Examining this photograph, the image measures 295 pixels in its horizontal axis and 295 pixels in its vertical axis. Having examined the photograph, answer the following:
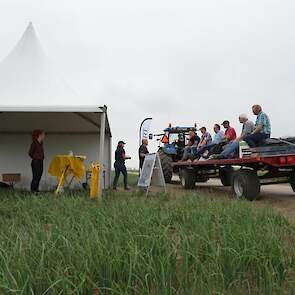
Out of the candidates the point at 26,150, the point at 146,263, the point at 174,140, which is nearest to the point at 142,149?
the point at 174,140

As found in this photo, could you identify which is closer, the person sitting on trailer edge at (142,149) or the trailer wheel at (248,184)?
the trailer wheel at (248,184)

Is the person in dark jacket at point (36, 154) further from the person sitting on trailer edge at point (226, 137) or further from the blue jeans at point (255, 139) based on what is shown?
the blue jeans at point (255, 139)

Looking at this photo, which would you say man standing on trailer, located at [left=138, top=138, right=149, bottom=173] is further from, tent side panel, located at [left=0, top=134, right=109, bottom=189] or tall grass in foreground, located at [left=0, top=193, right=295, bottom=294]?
tall grass in foreground, located at [left=0, top=193, right=295, bottom=294]

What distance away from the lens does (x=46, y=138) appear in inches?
478

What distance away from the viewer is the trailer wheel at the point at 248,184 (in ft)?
26.3

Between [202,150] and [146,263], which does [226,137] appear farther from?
[146,263]

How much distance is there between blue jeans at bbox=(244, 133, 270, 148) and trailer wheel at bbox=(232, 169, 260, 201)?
1.80 ft

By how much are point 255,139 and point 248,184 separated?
2.92 feet

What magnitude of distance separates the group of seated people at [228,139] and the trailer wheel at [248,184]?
21.4 inches

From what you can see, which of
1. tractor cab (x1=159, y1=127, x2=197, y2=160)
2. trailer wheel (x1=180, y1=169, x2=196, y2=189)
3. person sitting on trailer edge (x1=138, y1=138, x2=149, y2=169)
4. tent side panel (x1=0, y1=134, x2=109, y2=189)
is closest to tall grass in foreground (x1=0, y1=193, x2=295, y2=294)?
trailer wheel (x1=180, y1=169, x2=196, y2=189)

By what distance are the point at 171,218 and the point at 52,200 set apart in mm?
2719

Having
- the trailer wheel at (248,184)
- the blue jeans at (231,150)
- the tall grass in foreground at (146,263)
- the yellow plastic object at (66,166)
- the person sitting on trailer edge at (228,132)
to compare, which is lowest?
the tall grass in foreground at (146,263)

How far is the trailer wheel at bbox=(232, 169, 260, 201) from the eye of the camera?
8021 mm

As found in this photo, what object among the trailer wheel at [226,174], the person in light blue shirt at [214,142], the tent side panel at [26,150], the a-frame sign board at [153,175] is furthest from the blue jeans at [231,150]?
the tent side panel at [26,150]
